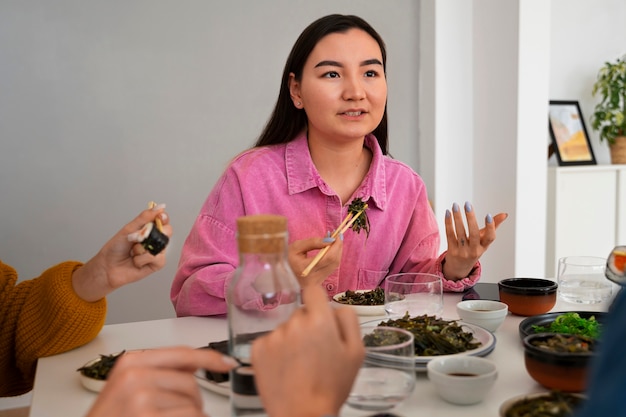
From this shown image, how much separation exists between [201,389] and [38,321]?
0.50 metres

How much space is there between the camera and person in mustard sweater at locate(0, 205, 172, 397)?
1.27 metres

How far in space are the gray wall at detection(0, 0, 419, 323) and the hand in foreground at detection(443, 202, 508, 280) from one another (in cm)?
172

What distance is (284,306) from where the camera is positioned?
81 centimetres

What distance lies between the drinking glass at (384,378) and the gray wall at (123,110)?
235 centimetres

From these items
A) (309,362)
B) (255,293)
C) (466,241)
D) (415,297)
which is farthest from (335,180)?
(309,362)

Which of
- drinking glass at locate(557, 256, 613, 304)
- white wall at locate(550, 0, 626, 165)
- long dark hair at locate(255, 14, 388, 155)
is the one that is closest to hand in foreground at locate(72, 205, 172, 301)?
long dark hair at locate(255, 14, 388, 155)

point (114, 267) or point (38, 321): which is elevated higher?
point (114, 267)

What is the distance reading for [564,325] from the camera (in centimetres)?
122

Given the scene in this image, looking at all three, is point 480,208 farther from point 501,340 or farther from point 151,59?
point 501,340

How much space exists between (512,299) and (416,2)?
2.39m

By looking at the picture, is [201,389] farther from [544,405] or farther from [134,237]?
[544,405]

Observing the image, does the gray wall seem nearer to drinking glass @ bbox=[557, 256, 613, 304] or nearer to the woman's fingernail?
drinking glass @ bbox=[557, 256, 613, 304]

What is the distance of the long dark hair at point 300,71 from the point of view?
194cm

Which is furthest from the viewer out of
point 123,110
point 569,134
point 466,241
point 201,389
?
point 569,134
